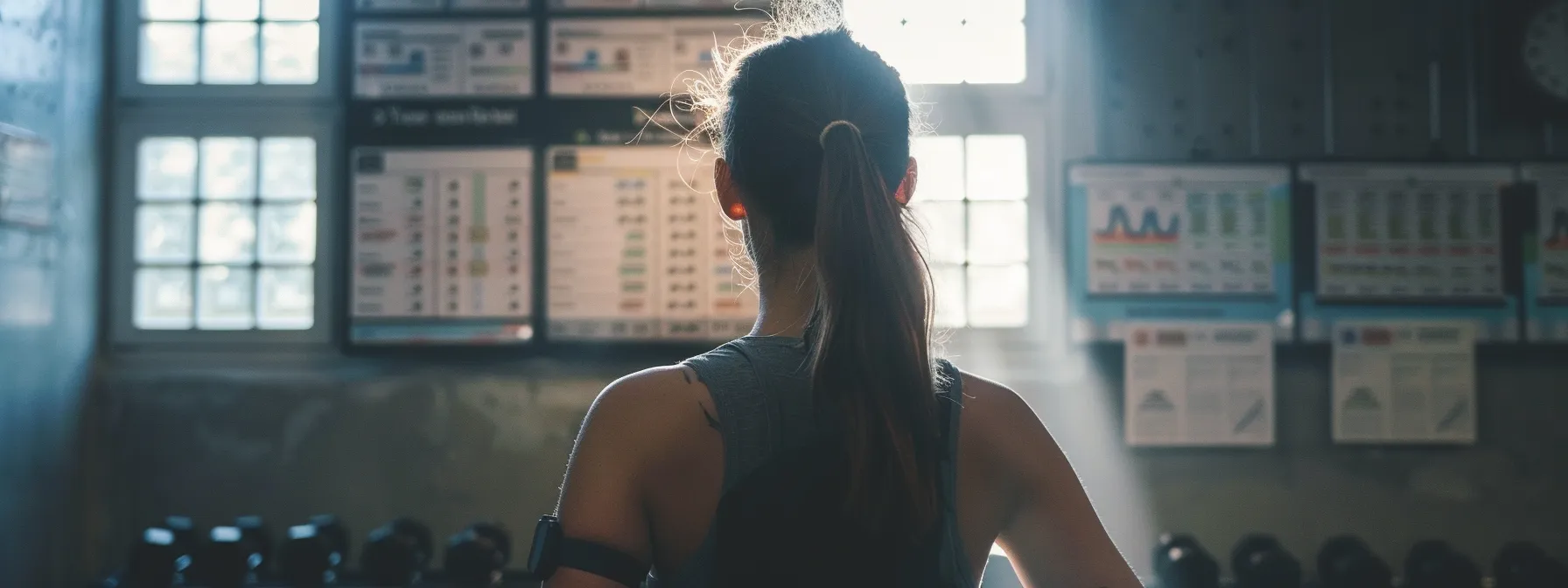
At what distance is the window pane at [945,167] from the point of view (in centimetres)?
321

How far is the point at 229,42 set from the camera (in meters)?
3.28

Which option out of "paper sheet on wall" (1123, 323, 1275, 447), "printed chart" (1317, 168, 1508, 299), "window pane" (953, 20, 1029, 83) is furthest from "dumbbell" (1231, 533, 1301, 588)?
"window pane" (953, 20, 1029, 83)

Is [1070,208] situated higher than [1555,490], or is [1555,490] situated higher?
[1070,208]

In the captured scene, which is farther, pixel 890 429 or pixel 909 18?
pixel 909 18

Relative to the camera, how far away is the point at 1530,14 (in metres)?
3.12

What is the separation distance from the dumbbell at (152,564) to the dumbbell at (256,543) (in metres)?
0.17

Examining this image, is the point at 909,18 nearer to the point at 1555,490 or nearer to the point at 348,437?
the point at 348,437

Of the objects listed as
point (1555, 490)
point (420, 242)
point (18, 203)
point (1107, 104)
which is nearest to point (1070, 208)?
point (1107, 104)

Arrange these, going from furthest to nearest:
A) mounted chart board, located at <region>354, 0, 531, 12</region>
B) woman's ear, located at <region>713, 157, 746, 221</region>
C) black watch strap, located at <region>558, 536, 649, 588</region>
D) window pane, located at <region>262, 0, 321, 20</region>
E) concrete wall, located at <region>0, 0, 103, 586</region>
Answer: window pane, located at <region>262, 0, 321, 20</region> → mounted chart board, located at <region>354, 0, 531, 12</region> → concrete wall, located at <region>0, 0, 103, 586</region> → woman's ear, located at <region>713, 157, 746, 221</region> → black watch strap, located at <region>558, 536, 649, 588</region>

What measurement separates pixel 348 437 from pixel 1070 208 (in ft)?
7.07

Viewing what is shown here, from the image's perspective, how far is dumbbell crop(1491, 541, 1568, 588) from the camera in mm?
2857

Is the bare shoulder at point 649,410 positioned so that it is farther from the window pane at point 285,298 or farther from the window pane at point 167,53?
the window pane at point 167,53

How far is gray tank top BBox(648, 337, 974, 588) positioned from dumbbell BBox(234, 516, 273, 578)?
238cm

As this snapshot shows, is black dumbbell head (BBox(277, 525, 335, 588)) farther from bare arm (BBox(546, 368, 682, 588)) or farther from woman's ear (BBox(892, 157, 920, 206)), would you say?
woman's ear (BBox(892, 157, 920, 206))
